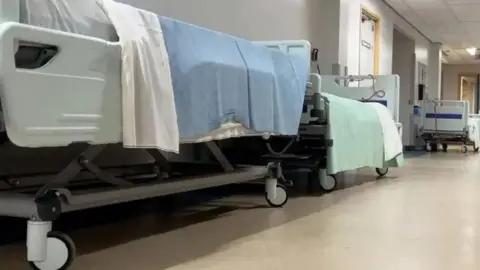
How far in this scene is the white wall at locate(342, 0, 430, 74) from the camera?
22.9 ft

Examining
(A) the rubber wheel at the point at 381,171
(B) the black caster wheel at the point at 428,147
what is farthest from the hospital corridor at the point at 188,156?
(B) the black caster wheel at the point at 428,147

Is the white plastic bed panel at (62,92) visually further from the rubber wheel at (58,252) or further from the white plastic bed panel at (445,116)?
the white plastic bed panel at (445,116)

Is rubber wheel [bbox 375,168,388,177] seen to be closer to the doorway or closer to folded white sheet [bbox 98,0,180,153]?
folded white sheet [bbox 98,0,180,153]

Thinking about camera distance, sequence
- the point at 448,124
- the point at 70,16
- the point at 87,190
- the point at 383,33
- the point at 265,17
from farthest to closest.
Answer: the point at 448,124
the point at 383,33
the point at 265,17
the point at 87,190
the point at 70,16

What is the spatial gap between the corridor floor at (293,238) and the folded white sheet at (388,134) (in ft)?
3.39

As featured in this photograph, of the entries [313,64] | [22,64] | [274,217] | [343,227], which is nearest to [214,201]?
[274,217]

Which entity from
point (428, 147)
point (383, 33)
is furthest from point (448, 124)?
point (383, 33)

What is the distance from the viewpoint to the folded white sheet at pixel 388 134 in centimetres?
431

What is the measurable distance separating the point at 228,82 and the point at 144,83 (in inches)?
25.6

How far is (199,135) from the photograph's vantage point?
2131 millimetres

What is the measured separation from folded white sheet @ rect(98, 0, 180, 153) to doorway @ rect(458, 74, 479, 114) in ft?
56.0

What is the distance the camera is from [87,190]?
6.04 ft

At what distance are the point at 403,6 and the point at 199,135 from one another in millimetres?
7839

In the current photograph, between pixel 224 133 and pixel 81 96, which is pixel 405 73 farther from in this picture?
pixel 81 96
